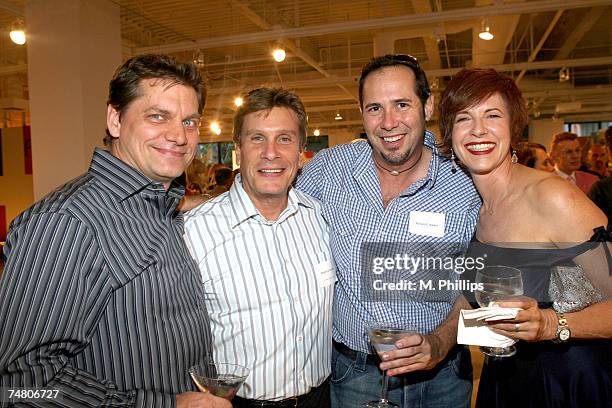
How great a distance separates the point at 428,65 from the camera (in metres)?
13.4

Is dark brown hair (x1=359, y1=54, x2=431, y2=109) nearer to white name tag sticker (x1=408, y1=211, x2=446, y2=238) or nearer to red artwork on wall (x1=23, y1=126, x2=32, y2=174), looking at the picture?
white name tag sticker (x1=408, y1=211, x2=446, y2=238)

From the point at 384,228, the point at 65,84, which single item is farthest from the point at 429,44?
the point at 384,228

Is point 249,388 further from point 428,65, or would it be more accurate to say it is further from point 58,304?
point 428,65

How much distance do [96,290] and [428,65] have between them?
13234mm

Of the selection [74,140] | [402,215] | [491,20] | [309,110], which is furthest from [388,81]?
[309,110]

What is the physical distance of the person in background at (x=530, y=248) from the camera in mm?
1836

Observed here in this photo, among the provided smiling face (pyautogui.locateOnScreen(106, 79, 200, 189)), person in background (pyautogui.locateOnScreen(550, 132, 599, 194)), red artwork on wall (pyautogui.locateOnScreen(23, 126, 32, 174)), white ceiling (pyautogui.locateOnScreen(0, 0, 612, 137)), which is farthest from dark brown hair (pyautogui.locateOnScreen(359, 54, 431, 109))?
red artwork on wall (pyautogui.locateOnScreen(23, 126, 32, 174))

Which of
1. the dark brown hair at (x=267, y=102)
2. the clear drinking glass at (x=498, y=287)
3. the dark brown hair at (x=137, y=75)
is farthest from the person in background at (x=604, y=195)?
the dark brown hair at (x=137, y=75)

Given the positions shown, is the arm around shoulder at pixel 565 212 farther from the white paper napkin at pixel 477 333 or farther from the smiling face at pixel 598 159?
the smiling face at pixel 598 159

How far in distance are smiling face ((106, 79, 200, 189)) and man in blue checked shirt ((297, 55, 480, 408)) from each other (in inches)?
36.0

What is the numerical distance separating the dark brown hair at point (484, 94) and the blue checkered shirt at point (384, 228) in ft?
1.13

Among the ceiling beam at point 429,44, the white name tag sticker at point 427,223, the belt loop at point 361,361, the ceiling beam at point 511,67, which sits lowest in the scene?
the belt loop at point 361,361

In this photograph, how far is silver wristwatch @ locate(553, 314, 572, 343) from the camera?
1.79 m

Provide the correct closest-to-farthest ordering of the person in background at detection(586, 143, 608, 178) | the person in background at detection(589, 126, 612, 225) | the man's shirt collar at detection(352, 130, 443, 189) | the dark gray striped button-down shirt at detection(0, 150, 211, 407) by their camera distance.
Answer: the dark gray striped button-down shirt at detection(0, 150, 211, 407)
the man's shirt collar at detection(352, 130, 443, 189)
the person in background at detection(589, 126, 612, 225)
the person in background at detection(586, 143, 608, 178)
